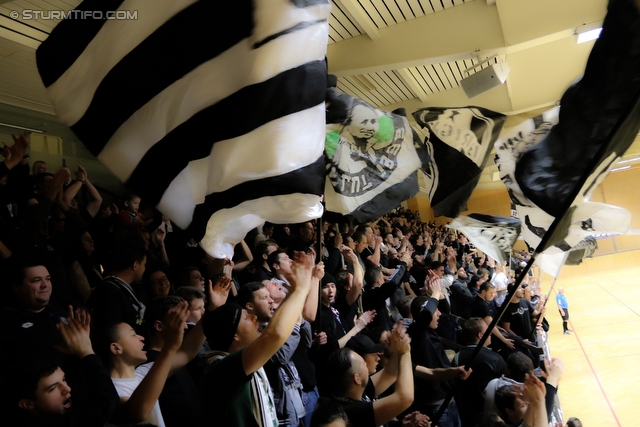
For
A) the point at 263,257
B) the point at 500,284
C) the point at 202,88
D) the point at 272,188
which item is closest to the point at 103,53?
the point at 202,88

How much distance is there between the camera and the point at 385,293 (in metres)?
4.87

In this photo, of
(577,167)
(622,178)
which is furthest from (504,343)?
(622,178)

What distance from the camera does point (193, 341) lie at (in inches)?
96.3

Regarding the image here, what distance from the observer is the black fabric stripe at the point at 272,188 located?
1.87m

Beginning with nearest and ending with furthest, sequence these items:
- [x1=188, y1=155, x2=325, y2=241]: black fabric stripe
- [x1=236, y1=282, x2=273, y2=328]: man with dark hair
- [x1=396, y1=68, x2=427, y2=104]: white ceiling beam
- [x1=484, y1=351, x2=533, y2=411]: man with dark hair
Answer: [x1=188, y1=155, x2=325, y2=241]: black fabric stripe
[x1=236, y1=282, x2=273, y2=328]: man with dark hair
[x1=484, y1=351, x2=533, y2=411]: man with dark hair
[x1=396, y1=68, x2=427, y2=104]: white ceiling beam

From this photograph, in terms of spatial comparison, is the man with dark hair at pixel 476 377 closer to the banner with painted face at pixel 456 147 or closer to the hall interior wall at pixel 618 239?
the banner with painted face at pixel 456 147

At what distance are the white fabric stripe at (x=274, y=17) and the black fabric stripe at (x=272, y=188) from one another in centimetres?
50

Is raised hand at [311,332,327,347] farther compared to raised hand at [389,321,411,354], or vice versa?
raised hand at [311,332,327,347]

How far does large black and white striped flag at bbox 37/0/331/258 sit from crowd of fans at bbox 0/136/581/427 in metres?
0.29

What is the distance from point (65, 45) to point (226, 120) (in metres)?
0.70

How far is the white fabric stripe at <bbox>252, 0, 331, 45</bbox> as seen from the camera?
5.74 ft

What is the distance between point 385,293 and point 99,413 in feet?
11.1

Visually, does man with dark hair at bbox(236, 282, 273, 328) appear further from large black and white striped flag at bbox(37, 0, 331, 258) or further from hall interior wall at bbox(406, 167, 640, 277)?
hall interior wall at bbox(406, 167, 640, 277)

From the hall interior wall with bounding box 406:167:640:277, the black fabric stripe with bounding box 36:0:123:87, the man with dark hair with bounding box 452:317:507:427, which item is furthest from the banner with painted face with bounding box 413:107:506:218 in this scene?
the hall interior wall with bounding box 406:167:640:277
